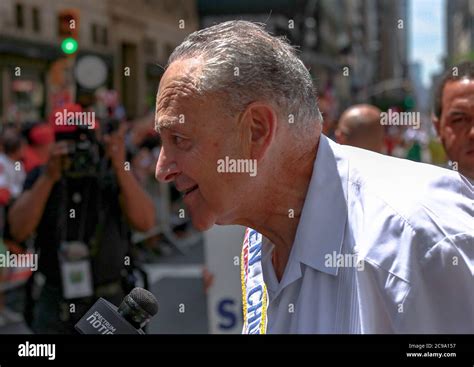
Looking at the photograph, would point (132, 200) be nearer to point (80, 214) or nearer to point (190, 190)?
point (80, 214)

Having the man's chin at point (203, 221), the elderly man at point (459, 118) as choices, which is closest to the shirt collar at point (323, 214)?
the man's chin at point (203, 221)

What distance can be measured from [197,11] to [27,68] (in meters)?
6.42

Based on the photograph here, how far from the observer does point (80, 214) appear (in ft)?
10.4

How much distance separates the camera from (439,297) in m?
1.08

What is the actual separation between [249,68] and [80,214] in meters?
2.06

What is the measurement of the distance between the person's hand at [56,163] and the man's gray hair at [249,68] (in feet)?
6.65

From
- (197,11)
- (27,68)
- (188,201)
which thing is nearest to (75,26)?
(197,11)

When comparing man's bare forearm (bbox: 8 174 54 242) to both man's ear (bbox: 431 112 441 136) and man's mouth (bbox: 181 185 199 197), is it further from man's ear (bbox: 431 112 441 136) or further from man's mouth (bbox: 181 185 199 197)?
man's mouth (bbox: 181 185 199 197)

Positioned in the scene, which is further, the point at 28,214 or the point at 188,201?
the point at 28,214

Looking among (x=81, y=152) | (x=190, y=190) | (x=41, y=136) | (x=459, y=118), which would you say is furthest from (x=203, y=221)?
(x=41, y=136)

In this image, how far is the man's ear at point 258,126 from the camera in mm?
1210

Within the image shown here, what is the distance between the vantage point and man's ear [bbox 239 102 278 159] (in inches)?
47.6
